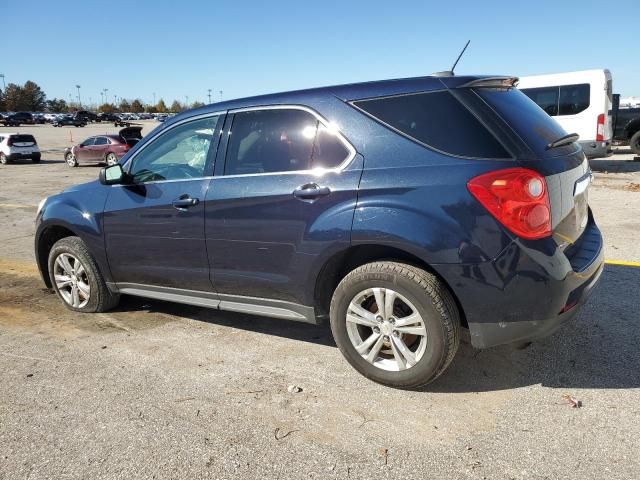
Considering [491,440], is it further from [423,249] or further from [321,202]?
[321,202]

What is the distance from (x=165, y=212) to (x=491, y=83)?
7.92ft

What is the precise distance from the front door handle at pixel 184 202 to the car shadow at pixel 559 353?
113 cm

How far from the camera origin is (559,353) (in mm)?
3498

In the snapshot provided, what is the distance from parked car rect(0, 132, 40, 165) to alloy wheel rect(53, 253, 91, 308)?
22.2 meters

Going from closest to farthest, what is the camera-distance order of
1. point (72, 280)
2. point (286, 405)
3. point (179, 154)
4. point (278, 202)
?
point (286, 405) → point (278, 202) → point (179, 154) → point (72, 280)

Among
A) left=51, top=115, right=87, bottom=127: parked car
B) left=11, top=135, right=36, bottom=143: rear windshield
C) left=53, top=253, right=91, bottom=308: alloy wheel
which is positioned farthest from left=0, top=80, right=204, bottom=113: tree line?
left=53, top=253, right=91, bottom=308: alloy wheel

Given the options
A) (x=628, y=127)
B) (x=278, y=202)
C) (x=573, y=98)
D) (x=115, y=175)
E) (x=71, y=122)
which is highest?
(x=71, y=122)

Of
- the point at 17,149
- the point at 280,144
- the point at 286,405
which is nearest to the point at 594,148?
the point at 280,144

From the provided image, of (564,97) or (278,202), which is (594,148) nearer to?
(564,97)

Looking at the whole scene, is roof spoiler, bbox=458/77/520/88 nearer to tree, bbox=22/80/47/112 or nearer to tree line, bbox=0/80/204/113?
tree line, bbox=0/80/204/113

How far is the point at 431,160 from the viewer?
114 inches

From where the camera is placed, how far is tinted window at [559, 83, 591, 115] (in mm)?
13828

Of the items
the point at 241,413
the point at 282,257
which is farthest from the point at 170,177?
the point at 241,413

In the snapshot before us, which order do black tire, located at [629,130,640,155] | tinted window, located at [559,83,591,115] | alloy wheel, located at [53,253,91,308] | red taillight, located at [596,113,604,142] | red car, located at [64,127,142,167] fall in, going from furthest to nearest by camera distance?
red car, located at [64,127,142,167]
black tire, located at [629,130,640,155]
tinted window, located at [559,83,591,115]
red taillight, located at [596,113,604,142]
alloy wheel, located at [53,253,91,308]
